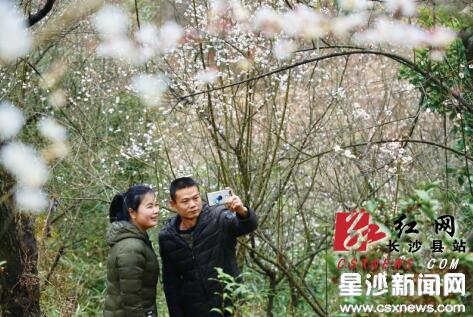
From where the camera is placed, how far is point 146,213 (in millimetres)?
3406

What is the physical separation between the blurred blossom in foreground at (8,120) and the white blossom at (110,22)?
1.79 m

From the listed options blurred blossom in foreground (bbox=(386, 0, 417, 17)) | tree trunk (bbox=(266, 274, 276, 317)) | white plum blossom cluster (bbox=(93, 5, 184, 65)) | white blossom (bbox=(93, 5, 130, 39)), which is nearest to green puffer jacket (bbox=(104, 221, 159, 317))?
blurred blossom in foreground (bbox=(386, 0, 417, 17))

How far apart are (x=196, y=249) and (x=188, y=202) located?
24cm

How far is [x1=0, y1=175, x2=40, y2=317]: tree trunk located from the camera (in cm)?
450

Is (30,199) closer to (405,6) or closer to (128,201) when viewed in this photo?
(128,201)

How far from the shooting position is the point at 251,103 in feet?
18.1

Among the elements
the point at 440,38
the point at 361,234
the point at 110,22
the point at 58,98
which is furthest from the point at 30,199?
the point at 361,234

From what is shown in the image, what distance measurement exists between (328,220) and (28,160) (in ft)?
9.69

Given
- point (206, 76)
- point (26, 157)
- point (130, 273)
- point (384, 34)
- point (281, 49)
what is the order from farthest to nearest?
point (26, 157) → point (384, 34) → point (281, 49) → point (206, 76) → point (130, 273)

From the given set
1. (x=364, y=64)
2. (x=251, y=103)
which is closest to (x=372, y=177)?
(x=251, y=103)

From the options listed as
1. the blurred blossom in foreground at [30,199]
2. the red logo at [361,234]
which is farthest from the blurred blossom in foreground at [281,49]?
the red logo at [361,234]

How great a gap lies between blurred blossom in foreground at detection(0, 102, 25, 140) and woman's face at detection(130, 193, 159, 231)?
83.6 inches

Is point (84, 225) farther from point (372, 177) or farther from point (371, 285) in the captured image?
point (371, 285)

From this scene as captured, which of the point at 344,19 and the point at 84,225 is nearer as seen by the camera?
the point at 344,19
